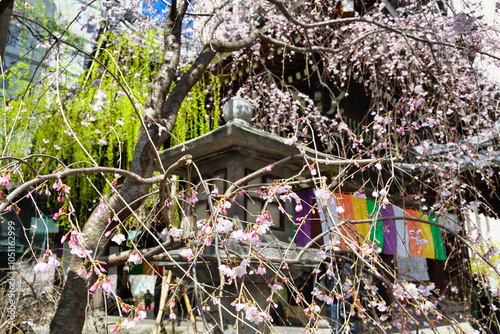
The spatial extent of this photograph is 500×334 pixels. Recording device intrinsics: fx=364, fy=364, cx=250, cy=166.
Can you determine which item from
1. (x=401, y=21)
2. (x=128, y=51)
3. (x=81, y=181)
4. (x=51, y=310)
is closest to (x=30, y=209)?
(x=81, y=181)

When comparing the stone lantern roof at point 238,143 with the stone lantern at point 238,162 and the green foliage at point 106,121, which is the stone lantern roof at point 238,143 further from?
the green foliage at point 106,121

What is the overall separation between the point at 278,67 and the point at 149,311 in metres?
6.38

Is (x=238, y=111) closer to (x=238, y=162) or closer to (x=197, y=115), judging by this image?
(x=238, y=162)

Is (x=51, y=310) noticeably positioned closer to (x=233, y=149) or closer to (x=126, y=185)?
(x=126, y=185)

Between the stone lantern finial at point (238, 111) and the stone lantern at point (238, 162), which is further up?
the stone lantern finial at point (238, 111)

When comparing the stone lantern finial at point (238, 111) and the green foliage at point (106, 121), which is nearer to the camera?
the stone lantern finial at point (238, 111)

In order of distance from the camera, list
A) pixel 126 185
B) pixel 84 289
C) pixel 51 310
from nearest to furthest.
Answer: pixel 84 289 → pixel 126 185 → pixel 51 310

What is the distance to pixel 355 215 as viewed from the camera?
6.44 meters

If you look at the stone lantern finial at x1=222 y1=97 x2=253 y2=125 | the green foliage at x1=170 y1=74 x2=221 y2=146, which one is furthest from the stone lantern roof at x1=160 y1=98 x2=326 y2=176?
the green foliage at x1=170 y1=74 x2=221 y2=146

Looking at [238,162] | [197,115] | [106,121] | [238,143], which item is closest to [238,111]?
[238,143]

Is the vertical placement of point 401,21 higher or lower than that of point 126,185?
higher

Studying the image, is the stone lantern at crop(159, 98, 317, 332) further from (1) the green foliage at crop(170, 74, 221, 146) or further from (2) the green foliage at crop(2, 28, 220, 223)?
(2) the green foliage at crop(2, 28, 220, 223)

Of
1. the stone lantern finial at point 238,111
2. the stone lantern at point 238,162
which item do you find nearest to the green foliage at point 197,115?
the stone lantern at point 238,162

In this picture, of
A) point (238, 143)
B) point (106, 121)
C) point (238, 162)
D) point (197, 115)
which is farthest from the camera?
point (197, 115)
